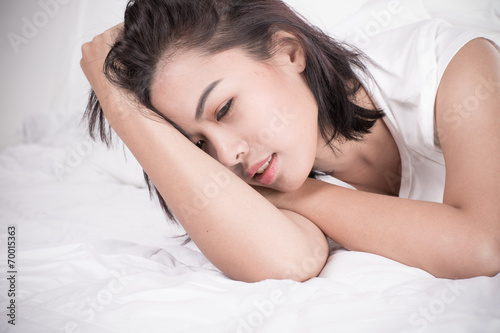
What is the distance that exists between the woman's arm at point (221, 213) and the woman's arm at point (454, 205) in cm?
10

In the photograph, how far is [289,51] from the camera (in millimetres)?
1043

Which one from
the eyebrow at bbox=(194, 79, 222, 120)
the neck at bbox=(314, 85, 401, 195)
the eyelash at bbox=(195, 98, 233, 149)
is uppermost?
the eyebrow at bbox=(194, 79, 222, 120)

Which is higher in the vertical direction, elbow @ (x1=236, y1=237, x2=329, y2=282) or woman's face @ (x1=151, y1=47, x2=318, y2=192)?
woman's face @ (x1=151, y1=47, x2=318, y2=192)

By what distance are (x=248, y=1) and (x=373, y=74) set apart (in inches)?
15.5

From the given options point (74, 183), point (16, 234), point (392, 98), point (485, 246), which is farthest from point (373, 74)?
point (74, 183)

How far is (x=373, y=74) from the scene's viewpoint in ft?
3.74

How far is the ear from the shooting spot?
1.01 m

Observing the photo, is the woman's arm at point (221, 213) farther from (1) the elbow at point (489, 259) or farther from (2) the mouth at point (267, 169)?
(1) the elbow at point (489, 259)

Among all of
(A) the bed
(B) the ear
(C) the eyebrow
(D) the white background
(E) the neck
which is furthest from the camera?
(D) the white background

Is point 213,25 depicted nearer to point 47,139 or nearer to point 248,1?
point 248,1

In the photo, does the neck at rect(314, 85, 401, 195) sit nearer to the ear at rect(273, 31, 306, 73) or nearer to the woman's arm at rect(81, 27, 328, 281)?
the ear at rect(273, 31, 306, 73)

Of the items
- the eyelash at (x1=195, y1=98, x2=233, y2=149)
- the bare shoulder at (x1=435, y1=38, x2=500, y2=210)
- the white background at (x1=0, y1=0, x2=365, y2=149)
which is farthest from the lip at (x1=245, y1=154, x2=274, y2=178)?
the white background at (x1=0, y1=0, x2=365, y2=149)

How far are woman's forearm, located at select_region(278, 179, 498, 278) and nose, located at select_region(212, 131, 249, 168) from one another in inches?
9.0

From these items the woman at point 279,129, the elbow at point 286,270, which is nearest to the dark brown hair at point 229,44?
the woman at point 279,129
